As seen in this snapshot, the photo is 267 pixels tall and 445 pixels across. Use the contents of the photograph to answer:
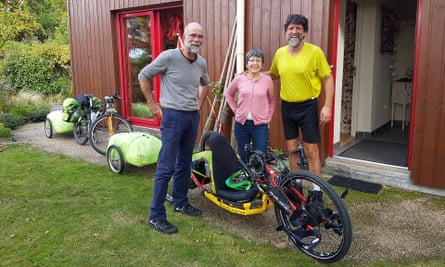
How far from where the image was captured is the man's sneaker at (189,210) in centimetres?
355

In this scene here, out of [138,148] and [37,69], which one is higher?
[37,69]

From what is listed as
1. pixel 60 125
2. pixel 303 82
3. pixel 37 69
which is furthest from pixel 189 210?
pixel 37 69

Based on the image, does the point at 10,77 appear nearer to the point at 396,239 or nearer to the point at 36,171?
the point at 36,171

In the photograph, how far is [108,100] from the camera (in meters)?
5.87

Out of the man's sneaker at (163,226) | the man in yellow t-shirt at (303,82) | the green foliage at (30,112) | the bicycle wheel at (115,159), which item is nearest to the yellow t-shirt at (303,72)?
the man in yellow t-shirt at (303,82)

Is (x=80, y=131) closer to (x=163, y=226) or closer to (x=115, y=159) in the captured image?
A: (x=115, y=159)

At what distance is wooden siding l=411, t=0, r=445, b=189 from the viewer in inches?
147

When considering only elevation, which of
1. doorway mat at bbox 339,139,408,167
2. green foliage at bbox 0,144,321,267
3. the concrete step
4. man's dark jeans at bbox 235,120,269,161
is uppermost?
man's dark jeans at bbox 235,120,269,161

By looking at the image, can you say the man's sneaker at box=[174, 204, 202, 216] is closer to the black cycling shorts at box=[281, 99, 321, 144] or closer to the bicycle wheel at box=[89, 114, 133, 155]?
the black cycling shorts at box=[281, 99, 321, 144]

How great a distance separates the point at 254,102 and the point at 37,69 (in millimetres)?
11402

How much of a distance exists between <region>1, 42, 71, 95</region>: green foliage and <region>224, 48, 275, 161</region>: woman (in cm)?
1042

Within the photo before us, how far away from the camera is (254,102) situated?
3717 mm

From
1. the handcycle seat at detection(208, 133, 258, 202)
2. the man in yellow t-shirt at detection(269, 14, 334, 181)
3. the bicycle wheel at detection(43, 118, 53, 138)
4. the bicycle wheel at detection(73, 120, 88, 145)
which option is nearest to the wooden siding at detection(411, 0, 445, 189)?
the man in yellow t-shirt at detection(269, 14, 334, 181)

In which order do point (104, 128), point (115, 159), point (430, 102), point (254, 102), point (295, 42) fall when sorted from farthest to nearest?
1. point (104, 128)
2. point (115, 159)
3. point (430, 102)
4. point (254, 102)
5. point (295, 42)
